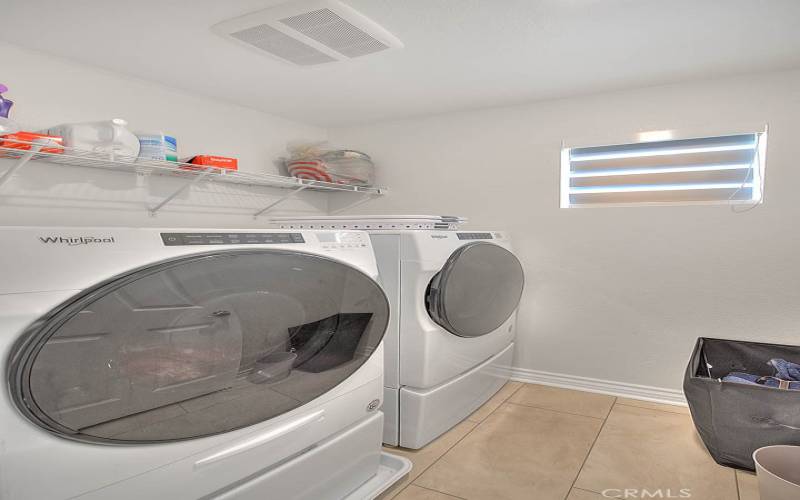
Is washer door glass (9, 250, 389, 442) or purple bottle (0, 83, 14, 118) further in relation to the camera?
purple bottle (0, 83, 14, 118)

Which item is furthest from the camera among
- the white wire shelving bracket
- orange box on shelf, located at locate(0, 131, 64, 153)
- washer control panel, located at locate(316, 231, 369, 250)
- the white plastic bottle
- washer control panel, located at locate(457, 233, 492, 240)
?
washer control panel, located at locate(457, 233, 492, 240)

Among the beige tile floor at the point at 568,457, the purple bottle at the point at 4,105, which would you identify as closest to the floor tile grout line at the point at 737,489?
the beige tile floor at the point at 568,457

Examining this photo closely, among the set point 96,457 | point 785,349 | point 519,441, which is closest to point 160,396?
point 96,457

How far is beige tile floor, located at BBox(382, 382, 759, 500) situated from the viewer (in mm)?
1707

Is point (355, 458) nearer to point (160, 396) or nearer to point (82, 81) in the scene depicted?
point (160, 396)

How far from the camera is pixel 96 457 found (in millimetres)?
933

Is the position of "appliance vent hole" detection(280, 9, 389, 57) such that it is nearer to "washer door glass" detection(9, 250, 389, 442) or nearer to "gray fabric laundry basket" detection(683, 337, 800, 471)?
"washer door glass" detection(9, 250, 389, 442)

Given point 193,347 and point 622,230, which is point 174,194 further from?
point 622,230

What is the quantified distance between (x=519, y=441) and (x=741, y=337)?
4.01 feet

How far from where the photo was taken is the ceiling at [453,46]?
162 cm

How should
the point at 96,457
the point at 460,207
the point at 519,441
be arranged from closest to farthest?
1. the point at 96,457
2. the point at 519,441
3. the point at 460,207

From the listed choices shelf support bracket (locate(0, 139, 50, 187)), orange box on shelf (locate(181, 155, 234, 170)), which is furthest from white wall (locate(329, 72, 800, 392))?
shelf support bracket (locate(0, 139, 50, 187))

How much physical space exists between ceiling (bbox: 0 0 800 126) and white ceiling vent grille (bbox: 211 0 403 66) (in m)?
0.04

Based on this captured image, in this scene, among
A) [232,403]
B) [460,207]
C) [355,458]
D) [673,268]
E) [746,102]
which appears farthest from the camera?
[460,207]
